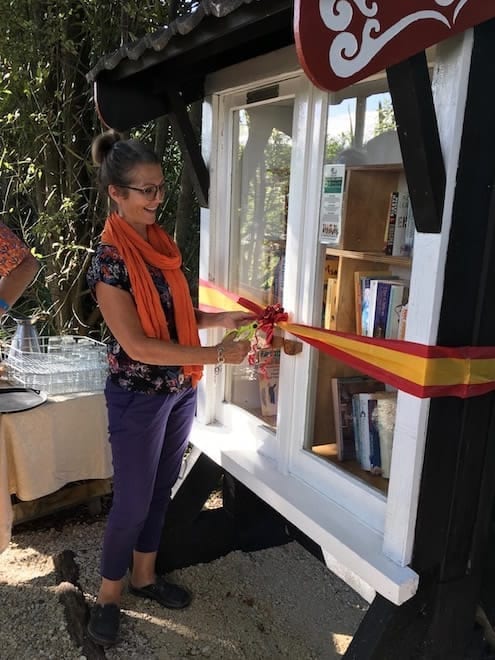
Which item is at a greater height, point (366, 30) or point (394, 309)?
point (366, 30)

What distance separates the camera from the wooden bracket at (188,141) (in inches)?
100

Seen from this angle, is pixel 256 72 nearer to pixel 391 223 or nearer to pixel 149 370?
pixel 391 223

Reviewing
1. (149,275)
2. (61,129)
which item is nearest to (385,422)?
(149,275)

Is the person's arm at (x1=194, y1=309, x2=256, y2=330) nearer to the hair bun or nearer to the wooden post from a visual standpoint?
the hair bun

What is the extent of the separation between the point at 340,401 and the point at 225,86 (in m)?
1.47

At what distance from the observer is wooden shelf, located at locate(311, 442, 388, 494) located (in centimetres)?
205

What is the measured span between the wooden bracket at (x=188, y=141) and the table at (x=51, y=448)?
1278 mm

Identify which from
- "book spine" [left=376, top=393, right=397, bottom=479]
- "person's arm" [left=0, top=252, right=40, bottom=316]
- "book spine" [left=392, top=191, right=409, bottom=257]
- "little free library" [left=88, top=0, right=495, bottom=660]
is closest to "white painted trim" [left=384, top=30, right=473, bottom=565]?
"little free library" [left=88, top=0, right=495, bottom=660]

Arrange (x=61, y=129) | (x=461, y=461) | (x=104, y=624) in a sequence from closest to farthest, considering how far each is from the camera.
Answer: (x=461, y=461)
(x=104, y=624)
(x=61, y=129)

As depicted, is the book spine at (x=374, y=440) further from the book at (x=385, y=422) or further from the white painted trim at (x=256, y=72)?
the white painted trim at (x=256, y=72)

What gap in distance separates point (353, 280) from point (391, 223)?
258 mm

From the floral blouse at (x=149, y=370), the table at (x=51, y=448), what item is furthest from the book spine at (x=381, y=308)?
the table at (x=51, y=448)

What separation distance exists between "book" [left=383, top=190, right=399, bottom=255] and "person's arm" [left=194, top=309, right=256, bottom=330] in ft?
2.01

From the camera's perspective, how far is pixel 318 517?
6.63 ft
